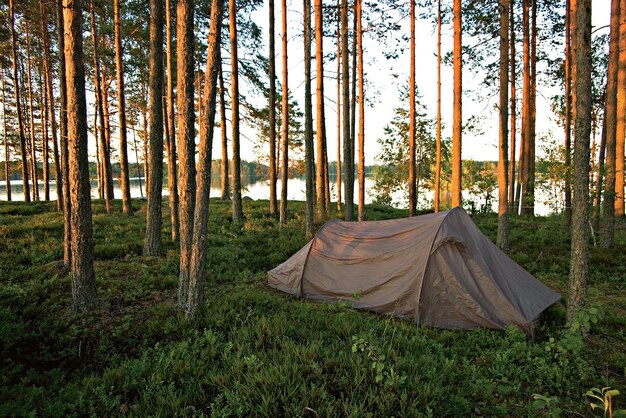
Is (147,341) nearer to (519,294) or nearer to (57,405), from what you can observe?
(57,405)

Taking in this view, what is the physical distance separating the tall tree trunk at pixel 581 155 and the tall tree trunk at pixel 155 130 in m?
8.93

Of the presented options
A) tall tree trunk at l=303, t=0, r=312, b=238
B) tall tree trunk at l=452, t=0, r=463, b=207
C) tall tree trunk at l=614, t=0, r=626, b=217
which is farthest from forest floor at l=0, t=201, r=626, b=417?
tall tree trunk at l=614, t=0, r=626, b=217

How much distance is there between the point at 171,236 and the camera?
1105 cm

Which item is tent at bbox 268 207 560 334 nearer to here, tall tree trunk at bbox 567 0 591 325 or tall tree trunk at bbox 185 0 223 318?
tall tree trunk at bbox 567 0 591 325

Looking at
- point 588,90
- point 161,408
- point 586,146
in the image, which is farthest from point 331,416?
point 588,90

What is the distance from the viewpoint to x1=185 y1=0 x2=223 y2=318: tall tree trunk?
17.5 ft

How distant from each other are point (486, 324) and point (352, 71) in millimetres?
13031

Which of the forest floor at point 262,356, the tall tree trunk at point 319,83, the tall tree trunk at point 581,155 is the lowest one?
the forest floor at point 262,356

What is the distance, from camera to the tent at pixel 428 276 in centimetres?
567

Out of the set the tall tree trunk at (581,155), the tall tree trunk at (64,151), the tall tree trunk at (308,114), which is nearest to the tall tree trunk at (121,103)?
the tall tree trunk at (64,151)

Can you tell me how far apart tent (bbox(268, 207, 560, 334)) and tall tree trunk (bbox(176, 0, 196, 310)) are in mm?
2754

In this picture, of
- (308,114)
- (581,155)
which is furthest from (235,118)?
(581,155)

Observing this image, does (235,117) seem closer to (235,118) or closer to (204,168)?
(235,118)

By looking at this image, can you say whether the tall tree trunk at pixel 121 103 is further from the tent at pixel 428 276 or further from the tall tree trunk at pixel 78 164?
the tent at pixel 428 276
